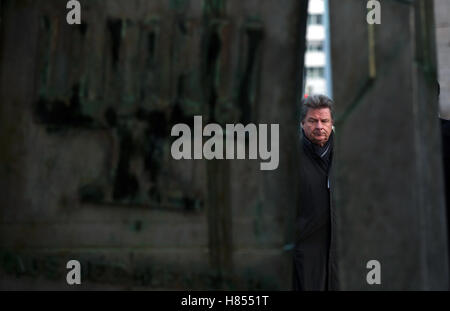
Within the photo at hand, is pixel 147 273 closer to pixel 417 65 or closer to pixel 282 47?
pixel 282 47

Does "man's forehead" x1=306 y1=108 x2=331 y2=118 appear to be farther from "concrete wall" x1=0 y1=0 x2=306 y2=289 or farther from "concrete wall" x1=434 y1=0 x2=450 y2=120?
"concrete wall" x1=434 y1=0 x2=450 y2=120

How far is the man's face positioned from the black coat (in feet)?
0.80

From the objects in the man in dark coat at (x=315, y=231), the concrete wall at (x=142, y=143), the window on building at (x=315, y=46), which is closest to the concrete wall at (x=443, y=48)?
the man in dark coat at (x=315, y=231)

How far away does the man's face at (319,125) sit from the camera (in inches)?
123

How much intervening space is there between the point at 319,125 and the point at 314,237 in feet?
2.44

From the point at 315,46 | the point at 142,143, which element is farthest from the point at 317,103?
the point at 315,46

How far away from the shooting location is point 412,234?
7.91ft

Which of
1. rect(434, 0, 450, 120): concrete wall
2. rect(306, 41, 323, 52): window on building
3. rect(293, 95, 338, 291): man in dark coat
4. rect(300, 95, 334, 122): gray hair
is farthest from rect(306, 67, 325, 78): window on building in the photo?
rect(293, 95, 338, 291): man in dark coat

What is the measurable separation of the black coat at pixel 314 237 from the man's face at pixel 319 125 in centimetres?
24

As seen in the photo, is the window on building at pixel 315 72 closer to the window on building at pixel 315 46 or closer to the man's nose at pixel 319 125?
the window on building at pixel 315 46

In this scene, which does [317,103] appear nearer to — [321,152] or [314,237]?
[321,152]

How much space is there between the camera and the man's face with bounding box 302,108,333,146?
313 cm

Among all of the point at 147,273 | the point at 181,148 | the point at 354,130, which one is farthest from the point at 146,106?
the point at 354,130
